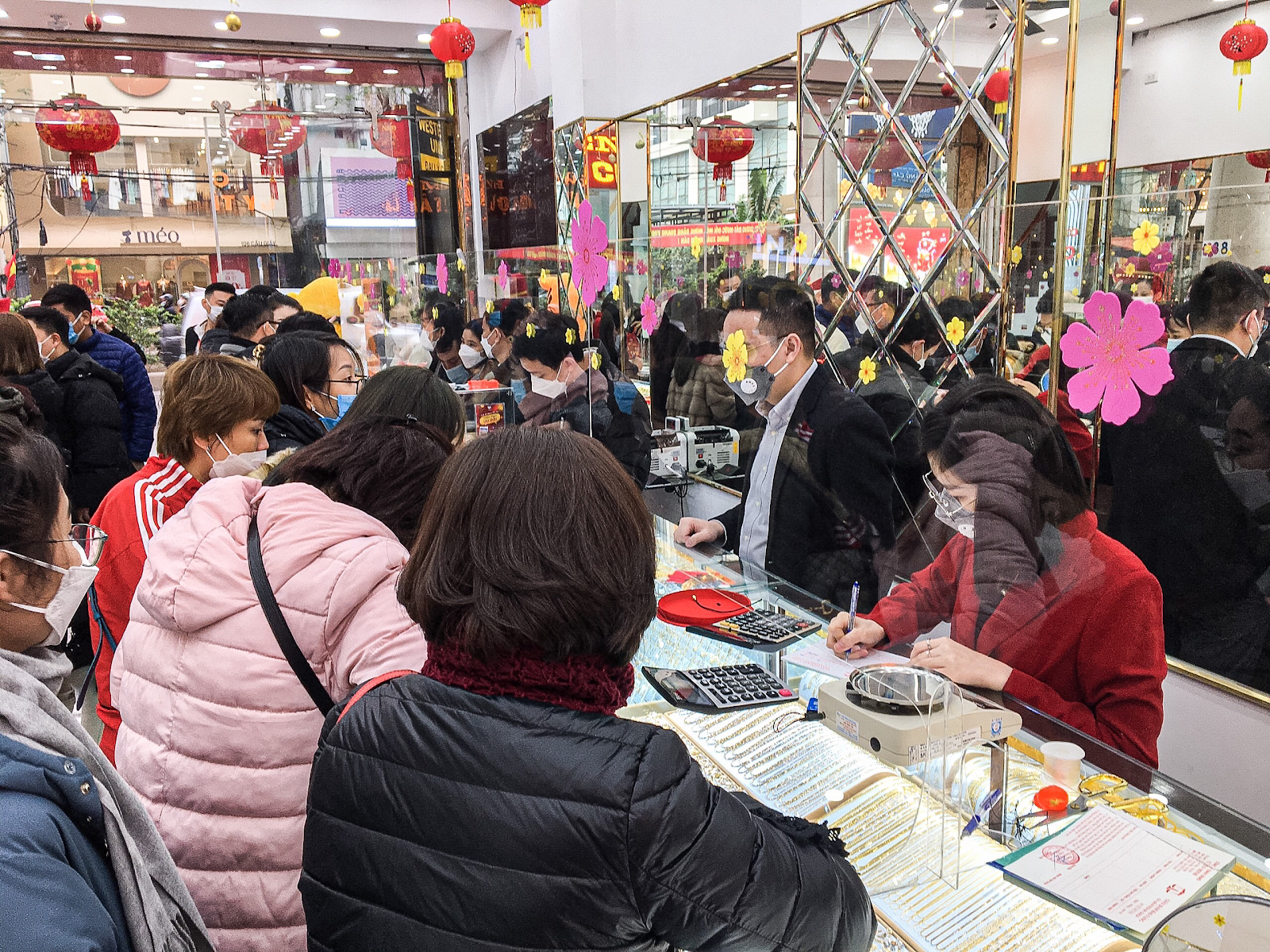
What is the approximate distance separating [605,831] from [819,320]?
262 cm

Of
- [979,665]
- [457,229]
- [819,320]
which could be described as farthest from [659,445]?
[457,229]

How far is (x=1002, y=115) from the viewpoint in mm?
2424

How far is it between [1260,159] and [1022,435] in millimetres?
725

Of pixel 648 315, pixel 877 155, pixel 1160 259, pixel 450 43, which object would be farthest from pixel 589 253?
pixel 1160 259

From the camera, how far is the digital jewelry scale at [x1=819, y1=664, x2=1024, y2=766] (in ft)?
4.85

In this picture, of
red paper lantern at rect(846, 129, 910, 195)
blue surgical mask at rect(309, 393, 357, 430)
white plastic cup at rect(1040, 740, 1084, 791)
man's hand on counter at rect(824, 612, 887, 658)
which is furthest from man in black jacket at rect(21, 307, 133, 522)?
white plastic cup at rect(1040, 740, 1084, 791)

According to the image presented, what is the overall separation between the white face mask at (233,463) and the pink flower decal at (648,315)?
2.43 meters

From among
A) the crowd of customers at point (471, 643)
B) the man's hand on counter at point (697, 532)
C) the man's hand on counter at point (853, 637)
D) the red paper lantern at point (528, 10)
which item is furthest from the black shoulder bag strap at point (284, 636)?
the red paper lantern at point (528, 10)

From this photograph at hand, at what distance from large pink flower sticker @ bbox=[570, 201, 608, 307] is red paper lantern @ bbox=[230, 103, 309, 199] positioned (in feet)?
9.97

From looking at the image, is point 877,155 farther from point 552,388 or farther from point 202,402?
point 552,388

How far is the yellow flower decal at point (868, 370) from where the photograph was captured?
9.96 feet

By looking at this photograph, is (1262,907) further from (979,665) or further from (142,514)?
(142,514)

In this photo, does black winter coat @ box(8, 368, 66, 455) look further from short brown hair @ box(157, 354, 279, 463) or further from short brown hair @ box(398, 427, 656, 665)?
short brown hair @ box(398, 427, 656, 665)

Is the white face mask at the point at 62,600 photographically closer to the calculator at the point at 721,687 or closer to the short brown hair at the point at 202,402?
the calculator at the point at 721,687
